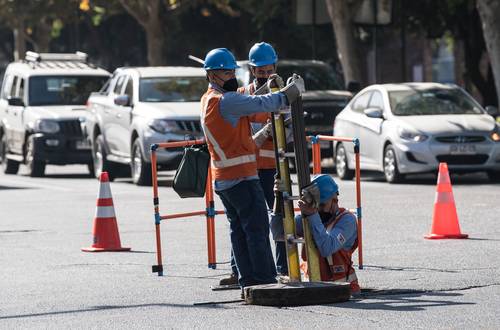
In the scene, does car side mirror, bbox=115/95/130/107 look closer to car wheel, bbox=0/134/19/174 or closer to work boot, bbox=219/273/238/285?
car wheel, bbox=0/134/19/174

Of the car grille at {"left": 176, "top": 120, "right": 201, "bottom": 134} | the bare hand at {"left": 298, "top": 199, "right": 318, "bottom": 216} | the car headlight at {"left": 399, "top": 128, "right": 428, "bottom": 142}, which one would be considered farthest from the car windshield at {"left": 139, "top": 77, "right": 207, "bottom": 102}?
the bare hand at {"left": 298, "top": 199, "right": 318, "bottom": 216}

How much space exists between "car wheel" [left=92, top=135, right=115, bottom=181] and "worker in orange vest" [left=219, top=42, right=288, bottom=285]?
47.8ft

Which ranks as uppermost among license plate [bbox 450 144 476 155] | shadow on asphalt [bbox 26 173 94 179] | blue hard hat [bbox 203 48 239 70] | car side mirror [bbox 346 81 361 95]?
blue hard hat [bbox 203 48 239 70]

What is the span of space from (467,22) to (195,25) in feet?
67.6

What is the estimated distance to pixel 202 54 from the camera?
193 ft

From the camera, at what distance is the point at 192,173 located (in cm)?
1109

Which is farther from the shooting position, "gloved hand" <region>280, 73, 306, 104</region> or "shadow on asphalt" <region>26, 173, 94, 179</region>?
"shadow on asphalt" <region>26, 173, 94, 179</region>

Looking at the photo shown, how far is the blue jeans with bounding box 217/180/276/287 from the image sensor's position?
10.4 m

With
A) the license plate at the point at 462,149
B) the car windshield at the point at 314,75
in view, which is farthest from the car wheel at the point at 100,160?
the license plate at the point at 462,149

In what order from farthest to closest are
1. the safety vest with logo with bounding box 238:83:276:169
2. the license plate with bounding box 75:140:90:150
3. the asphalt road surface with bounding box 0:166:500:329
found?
the license plate with bounding box 75:140:90:150, the safety vest with logo with bounding box 238:83:276:169, the asphalt road surface with bounding box 0:166:500:329

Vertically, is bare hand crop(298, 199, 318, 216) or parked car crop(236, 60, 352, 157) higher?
parked car crop(236, 60, 352, 157)

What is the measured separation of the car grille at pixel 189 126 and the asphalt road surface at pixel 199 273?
2735mm

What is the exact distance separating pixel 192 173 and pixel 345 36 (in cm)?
2196

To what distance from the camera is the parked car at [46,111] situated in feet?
90.7
